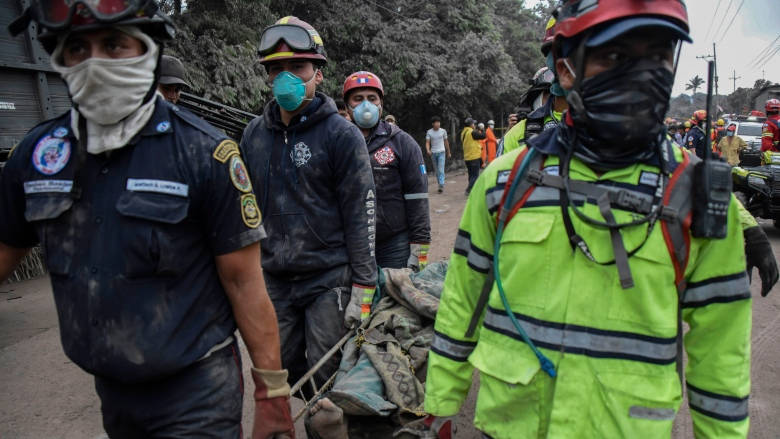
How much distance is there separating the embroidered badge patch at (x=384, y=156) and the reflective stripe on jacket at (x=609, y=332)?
282cm

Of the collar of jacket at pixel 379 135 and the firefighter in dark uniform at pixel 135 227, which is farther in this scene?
the collar of jacket at pixel 379 135

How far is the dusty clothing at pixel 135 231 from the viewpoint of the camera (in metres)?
1.70

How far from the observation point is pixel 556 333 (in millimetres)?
1585

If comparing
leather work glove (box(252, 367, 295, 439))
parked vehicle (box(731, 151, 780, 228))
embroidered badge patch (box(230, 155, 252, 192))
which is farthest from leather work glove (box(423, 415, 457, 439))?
parked vehicle (box(731, 151, 780, 228))

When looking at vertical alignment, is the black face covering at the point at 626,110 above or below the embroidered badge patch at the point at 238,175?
above

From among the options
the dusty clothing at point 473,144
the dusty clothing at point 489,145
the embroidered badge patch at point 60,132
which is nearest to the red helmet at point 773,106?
the dusty clothing at point 473,144

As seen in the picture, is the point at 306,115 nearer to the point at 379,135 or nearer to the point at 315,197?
the point at 315,197

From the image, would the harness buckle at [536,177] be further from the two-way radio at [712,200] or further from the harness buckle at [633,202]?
the two-way radio at [712,200]

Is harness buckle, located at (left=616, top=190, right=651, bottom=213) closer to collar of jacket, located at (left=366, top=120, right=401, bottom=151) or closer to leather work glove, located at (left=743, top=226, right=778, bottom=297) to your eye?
leather work glove, located at (left=743, top=226, right=778, bottom=297)

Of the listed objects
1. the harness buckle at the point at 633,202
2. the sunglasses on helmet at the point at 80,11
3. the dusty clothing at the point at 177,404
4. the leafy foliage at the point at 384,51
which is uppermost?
the leafy foliage at the point at 384,51

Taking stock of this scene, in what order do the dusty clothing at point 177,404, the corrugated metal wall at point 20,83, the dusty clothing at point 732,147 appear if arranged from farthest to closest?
the dusty clothing at point 732,147 → the corrugated metal wall at point 20,83 → the dusty clothing at point 177,404

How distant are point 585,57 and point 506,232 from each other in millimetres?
574

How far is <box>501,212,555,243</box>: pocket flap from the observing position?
159 centimetres

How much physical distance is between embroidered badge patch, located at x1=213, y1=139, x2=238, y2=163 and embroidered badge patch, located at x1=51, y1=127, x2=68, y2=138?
52 cm
